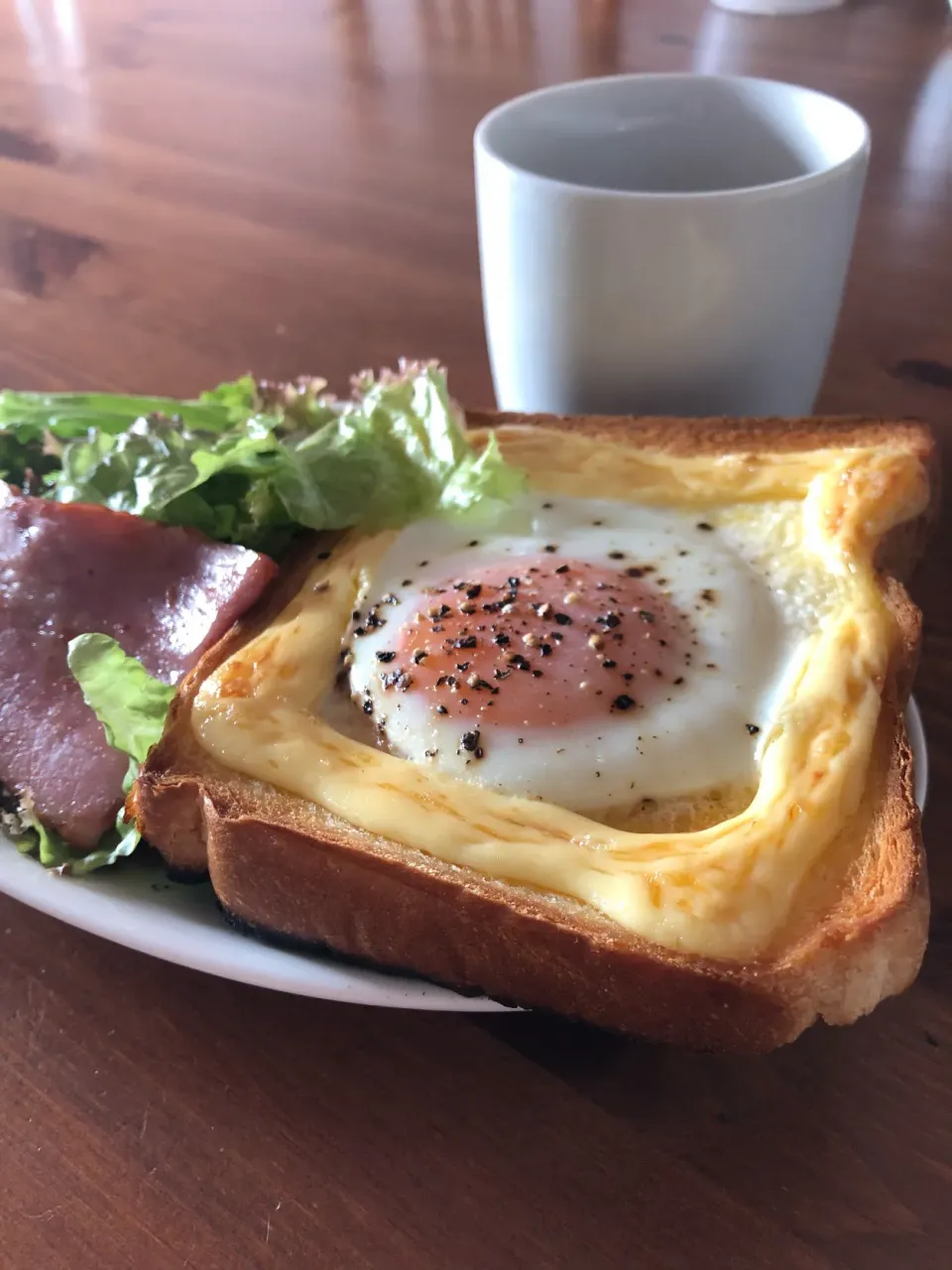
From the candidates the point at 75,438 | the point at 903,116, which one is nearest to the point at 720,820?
the point at 75,438

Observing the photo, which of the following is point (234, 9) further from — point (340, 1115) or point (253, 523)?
point (340, 1115)

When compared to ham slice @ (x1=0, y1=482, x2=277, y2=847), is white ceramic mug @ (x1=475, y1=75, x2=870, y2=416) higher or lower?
higher

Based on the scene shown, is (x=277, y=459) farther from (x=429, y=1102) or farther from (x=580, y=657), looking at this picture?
(x=429, y=1102)

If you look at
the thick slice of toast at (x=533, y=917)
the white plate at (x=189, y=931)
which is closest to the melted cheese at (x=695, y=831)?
the thick slice of toast at (x=533, y=917)

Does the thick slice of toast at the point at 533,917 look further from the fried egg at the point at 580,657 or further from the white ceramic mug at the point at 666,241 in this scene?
the white ceramic mug at the point at 666,241

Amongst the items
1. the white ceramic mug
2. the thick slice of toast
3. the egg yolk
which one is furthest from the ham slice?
the white ceramic mug

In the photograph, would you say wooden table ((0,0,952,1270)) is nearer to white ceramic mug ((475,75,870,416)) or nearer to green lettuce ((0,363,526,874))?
green lettuce ((0,363,526,874))

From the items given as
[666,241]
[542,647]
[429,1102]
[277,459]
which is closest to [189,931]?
[429,1102]
